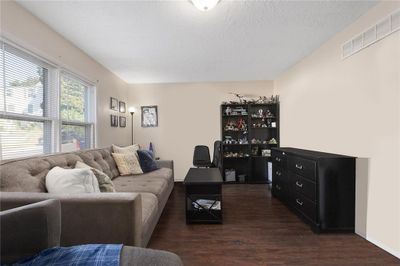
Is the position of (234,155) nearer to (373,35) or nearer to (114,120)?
(114,120)

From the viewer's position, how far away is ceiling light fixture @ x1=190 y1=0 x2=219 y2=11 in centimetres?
190

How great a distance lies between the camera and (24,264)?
0.83 metres

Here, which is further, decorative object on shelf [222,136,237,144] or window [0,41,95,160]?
decorative object on shelf [222,136,237,144]

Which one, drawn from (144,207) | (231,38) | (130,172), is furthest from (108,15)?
(130,172)

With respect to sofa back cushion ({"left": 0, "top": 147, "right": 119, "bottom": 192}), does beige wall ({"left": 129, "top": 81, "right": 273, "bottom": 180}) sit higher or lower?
higher

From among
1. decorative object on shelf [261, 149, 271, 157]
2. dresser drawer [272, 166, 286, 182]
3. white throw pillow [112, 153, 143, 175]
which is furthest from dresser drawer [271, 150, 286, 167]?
white throw pillow [112, 153, 143, 175]

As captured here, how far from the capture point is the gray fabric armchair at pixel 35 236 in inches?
32.7

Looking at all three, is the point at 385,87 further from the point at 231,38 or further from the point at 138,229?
the point at 138,229

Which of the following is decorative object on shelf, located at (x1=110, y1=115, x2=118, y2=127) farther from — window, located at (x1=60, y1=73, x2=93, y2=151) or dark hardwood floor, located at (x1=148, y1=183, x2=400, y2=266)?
dark hardwood floor, located at (x1=148, y1=183, x2=400, y2=266)

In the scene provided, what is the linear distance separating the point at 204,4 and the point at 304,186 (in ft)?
7.55

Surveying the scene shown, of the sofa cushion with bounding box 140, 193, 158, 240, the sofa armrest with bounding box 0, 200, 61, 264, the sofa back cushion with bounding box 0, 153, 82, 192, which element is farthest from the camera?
the sofa cushion with bounding box 140, 193, 158, 240

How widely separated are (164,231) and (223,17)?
242 centimetres

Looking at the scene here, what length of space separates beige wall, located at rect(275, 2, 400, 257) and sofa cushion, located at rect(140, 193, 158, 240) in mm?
2155

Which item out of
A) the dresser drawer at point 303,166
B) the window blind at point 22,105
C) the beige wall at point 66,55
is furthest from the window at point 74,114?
the dresser drawer at point 303,166
